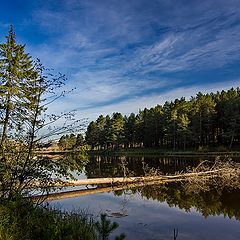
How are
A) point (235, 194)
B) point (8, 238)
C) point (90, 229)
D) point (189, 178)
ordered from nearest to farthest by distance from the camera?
point (8, 238)
point (90, 229)
point (235, 194)
point (189, 178)

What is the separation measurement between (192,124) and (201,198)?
64374 mm

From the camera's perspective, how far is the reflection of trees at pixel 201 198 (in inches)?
656

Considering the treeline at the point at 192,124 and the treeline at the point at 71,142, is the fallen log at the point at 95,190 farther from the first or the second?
the treeline at the point at 192,124

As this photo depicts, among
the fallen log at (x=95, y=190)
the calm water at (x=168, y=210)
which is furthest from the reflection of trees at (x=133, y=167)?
the calm water at (x=168, y=210)

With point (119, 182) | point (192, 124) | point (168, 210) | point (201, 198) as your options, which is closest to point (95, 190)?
point (119, 182)

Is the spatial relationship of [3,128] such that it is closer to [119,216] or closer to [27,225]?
[27,225]

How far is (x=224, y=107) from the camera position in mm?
79312

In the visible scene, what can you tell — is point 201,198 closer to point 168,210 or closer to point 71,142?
point 168,210

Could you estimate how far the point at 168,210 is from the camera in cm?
1712

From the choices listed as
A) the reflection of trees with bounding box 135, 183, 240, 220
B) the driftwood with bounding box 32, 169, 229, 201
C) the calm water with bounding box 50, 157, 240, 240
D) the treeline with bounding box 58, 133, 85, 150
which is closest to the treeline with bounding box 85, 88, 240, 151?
the driftwood with bounding box 32, 169, 229, 201

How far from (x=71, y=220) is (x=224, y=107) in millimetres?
73115

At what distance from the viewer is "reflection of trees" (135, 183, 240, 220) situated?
16.7m

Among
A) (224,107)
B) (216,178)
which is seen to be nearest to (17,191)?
(216,178)

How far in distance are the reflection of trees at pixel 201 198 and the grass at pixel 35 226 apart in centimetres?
784
